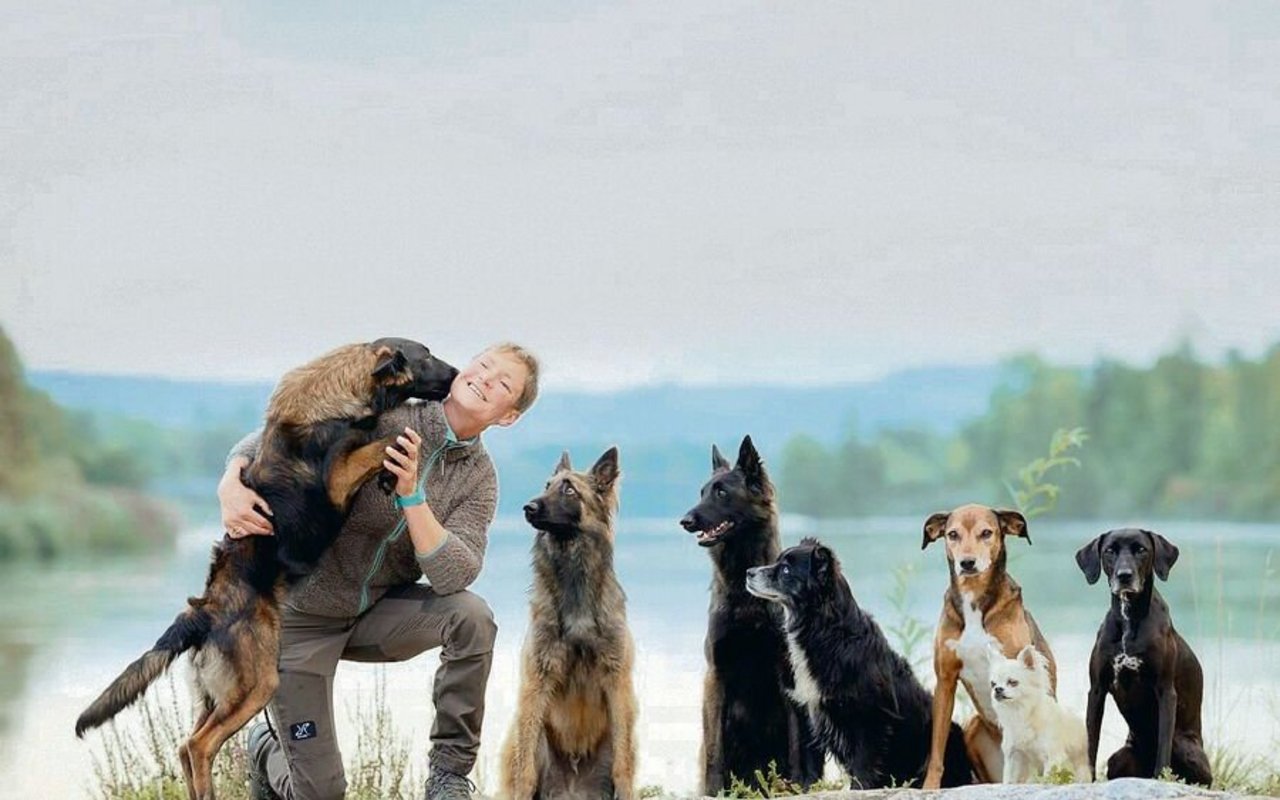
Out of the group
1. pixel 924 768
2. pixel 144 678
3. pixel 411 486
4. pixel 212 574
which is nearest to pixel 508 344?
pixel 411 486

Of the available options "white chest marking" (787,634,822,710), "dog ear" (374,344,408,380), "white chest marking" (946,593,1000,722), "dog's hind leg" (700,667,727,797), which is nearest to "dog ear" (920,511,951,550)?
"white chest marking" (946,593,1000,722)

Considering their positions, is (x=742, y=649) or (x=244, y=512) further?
(x=742, y=649)

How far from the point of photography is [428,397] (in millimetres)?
5734

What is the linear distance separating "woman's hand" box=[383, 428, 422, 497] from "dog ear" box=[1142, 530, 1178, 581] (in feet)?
8.57

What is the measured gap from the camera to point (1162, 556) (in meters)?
5.71

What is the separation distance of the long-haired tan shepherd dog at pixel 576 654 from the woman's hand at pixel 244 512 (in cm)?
108

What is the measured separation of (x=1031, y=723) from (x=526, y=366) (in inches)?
87.0

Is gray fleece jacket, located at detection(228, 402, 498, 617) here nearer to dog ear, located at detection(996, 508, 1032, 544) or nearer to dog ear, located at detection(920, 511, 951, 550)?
dog ear, located at detection(920, 511, 951, 550)

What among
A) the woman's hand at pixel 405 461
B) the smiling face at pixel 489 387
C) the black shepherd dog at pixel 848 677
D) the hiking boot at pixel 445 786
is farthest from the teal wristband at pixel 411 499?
the black shepherd dog at pixel 848 677

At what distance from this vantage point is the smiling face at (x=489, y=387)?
5742 mm

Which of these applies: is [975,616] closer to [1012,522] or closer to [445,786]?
[1012,522]

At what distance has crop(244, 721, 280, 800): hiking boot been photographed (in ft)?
20.9

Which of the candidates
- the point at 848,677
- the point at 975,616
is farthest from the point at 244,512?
the point at 975,616

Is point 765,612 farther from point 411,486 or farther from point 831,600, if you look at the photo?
point 411,486
